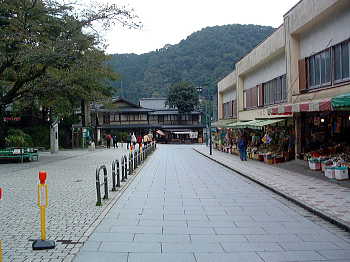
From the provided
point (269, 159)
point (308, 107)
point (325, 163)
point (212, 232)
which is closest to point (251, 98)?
point (269, 159)

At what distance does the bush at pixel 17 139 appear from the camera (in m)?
31.5

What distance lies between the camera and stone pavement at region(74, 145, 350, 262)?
562 centimetres

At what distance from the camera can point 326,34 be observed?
15461mm

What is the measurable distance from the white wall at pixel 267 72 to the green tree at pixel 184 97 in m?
33.0

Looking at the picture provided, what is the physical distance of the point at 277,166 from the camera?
18.8 m

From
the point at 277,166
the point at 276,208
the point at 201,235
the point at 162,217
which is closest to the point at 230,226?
the point at 201,235

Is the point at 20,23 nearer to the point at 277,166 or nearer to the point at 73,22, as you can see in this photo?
the point at 73,22

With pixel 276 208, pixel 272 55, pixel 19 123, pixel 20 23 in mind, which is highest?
pixel 20 23

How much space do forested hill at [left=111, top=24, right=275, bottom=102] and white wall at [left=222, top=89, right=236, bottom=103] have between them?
80.2ft

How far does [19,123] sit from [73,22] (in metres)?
21.6

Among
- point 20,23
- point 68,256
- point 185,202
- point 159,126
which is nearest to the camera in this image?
point 68,256

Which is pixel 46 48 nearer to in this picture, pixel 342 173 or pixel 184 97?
pixel 342 173

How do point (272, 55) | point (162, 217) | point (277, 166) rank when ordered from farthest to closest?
point (272, 55) → point (277, 166) → point (162, 217)

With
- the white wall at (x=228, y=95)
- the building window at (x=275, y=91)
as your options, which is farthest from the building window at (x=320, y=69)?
the white wall at (x=228, y=95)
